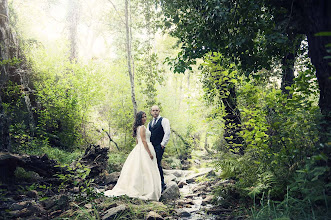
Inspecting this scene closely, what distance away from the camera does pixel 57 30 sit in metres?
21.4

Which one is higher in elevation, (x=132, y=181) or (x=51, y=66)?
(x=51, y=66)

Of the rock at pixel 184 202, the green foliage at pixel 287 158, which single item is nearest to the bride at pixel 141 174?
the rock at pixel 184 202

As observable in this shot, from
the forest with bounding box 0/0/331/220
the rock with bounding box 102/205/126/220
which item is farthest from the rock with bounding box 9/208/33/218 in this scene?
the rock with bounding box 102/205/126/220

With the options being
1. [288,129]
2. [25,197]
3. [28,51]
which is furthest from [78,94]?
[288,129]

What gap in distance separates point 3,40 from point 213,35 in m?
11.1

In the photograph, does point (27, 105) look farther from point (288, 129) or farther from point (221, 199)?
point (288, 129)

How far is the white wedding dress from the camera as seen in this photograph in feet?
20.8

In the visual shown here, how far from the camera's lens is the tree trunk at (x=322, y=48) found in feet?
11.1

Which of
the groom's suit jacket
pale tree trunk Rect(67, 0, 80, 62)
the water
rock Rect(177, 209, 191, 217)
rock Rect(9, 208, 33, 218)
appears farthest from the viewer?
pale tree trunk Rect(67, 0, 80, 62)

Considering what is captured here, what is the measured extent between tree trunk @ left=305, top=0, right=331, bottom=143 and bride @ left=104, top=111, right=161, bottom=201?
4402 millimetres

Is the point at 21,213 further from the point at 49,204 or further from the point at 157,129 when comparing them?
the point at 157,129

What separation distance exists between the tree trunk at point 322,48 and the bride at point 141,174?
440 cm

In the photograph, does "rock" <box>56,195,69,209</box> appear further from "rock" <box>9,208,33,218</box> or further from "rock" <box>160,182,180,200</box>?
"rock" <box>160,182,180,200</box>

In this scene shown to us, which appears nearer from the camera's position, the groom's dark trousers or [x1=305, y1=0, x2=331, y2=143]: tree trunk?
[x1=305, y1=0, x2=331, y2=143]: tree trunk
